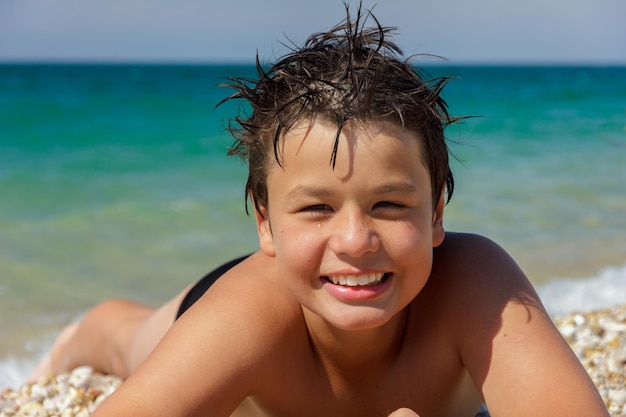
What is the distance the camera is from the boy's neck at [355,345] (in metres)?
2.46

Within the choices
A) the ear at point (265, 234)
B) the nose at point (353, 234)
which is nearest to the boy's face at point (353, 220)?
the nose at point (353, 234)

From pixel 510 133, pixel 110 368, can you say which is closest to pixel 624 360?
pixel 110 368

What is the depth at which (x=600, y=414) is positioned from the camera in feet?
7.00

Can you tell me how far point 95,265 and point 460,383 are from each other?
178 inches

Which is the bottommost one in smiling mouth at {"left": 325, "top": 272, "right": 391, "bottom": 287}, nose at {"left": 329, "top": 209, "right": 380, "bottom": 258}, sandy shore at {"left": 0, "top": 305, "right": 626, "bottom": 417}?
sandy shore at {"left": 0, "top": 305, "right": 626, "bottom": 417}

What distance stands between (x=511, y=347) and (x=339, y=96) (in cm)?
86

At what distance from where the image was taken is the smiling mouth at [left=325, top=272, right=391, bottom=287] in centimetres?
215

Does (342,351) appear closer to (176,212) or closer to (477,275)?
(477,275)

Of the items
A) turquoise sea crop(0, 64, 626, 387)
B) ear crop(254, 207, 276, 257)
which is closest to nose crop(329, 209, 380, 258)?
ear crop(254, 207, 276, 257)

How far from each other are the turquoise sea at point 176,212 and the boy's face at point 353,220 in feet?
1.77

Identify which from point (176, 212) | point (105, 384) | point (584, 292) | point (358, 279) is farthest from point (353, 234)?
point (176, 212)

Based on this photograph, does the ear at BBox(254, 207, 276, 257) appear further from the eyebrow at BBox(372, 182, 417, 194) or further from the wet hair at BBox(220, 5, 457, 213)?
the eyebrow at BBox(372, 182, 417, 194)

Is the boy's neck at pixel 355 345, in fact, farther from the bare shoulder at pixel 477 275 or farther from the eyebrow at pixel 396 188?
the eyebrow at pixel 396 188

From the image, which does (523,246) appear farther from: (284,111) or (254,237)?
(284,111)
